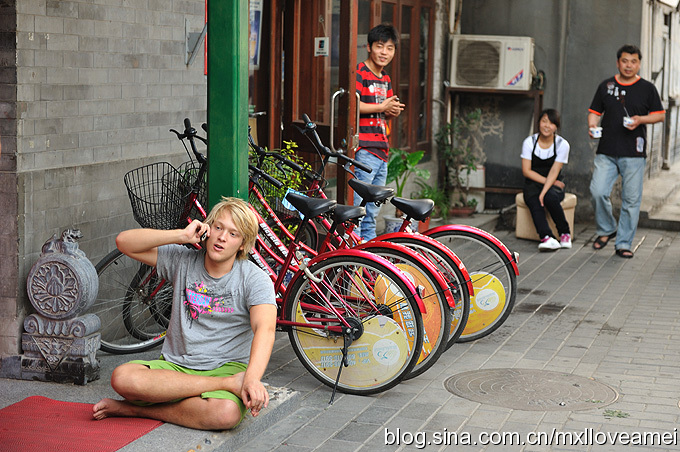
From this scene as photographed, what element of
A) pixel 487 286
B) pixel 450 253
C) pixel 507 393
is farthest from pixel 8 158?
pixel 487 286

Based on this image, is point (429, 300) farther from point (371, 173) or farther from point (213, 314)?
point (371, 173)

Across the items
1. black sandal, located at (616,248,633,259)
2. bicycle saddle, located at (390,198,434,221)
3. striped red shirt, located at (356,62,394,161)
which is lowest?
black sandal, located at (616,248,633,259)

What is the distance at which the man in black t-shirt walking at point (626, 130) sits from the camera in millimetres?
Answer: 9867

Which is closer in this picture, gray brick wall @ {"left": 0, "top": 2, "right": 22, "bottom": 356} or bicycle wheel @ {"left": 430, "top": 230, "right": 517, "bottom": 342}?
gray brick wall @ {"left": 0, "top": 2, "right": 22, "bottom": 356}

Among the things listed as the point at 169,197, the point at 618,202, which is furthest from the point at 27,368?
the point at 618,202

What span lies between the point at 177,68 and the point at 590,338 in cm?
361

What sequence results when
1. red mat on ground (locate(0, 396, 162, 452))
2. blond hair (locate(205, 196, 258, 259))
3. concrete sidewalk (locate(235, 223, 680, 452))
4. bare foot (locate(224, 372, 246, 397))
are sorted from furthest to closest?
1. concrete sidewalk (locate(235, 223, 680, 452))
2. blond hair (locate(205, 196, 258, 259))
3. bare foot (locate(224, 372, 246, 397))
4. red mat on ground (locate(0, 396, 162, 452))

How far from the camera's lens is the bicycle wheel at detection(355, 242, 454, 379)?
562 centimetres

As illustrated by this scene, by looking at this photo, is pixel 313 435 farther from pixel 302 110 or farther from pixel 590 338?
pixel 302 110

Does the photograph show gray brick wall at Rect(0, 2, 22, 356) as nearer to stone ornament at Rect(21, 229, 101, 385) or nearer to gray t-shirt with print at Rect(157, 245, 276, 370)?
stone ornament at Rect(21, 229, 101, 385)

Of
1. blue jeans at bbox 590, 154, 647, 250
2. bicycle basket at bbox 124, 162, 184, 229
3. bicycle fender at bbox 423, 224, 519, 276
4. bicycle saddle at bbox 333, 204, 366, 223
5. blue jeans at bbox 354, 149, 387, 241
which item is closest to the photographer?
bicycle saddle at bbox 333, 204, 366, 223

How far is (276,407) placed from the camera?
497 centimetres

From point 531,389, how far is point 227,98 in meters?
2.47

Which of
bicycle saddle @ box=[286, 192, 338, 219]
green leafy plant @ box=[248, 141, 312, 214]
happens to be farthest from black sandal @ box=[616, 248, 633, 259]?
bicycle saddle @ box=[286, 192, 338, 219]
